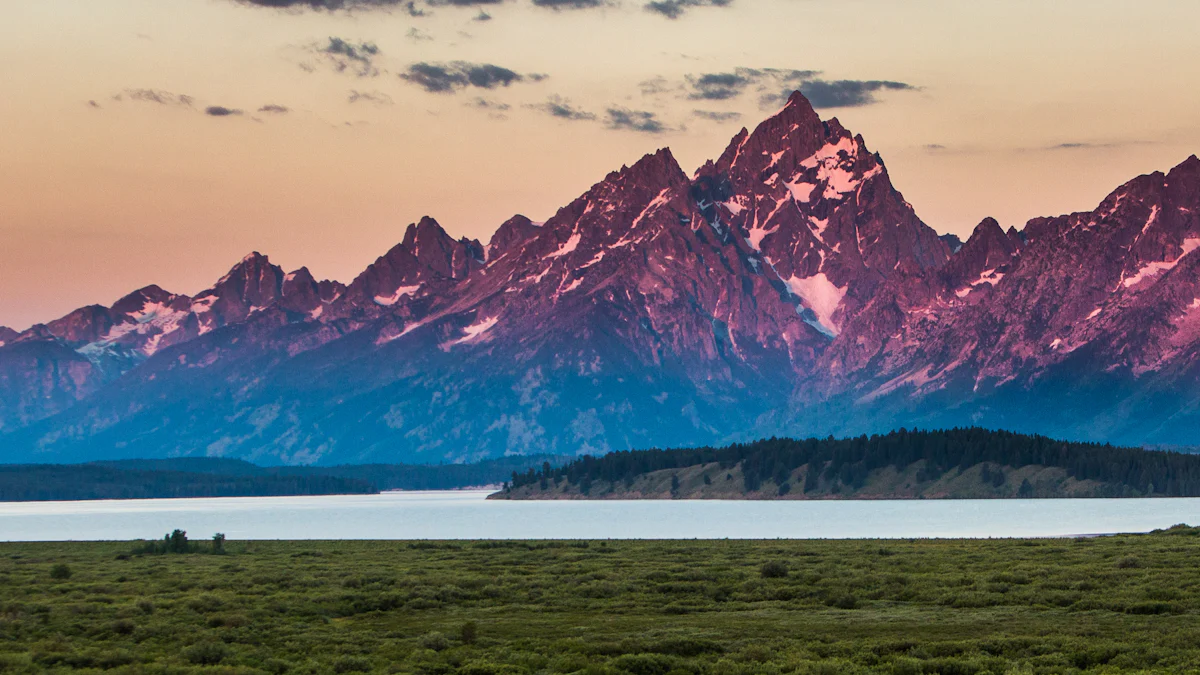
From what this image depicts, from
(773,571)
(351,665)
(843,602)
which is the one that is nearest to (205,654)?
(351,665)

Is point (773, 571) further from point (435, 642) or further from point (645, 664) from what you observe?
point (645, 664)

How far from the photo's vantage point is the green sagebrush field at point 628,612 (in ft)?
196

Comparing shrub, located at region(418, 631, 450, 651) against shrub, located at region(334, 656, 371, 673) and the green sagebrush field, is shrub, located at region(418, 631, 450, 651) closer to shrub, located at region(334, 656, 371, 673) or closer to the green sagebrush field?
the green sagebrush field

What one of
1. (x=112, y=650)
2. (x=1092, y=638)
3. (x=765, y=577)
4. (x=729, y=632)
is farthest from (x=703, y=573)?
(x=112, y=650)

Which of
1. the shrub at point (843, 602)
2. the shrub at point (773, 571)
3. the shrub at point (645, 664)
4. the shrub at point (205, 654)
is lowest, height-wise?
the shrub at point (645, 664)

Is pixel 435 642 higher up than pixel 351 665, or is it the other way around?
pixel 435 642

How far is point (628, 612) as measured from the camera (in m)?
78.4

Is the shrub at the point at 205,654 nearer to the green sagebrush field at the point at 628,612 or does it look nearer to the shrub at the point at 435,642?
the green sagebrush field at the point at 628,612

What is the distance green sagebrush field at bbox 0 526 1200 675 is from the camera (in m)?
59.6

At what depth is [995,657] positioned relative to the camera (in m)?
59.1

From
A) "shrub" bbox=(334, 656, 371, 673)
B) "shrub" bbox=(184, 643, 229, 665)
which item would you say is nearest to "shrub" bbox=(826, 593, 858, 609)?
"shrub" bbox=(334, 656, 371, 673)

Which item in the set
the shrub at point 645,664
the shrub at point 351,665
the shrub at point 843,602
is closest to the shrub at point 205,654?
the shrub at point 351,665

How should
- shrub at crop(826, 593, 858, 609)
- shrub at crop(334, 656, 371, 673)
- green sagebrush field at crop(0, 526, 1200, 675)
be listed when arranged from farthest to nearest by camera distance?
shrub at crop(826, 593, 858, 609) < green sagebrush field at crop(0, 526, 1200, 675) < shrub at crop(334, 656, 371, 673)

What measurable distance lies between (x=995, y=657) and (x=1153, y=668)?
241 inches
